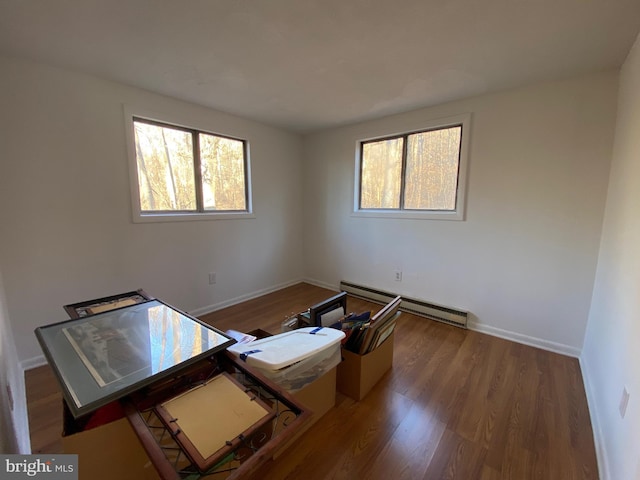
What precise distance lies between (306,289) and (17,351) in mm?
2878

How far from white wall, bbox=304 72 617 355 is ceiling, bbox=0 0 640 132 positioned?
0.87 ft

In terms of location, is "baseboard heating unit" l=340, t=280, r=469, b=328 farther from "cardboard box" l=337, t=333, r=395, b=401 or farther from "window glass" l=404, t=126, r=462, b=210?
"cardboard box" l=337, t=333, r=395, b=401

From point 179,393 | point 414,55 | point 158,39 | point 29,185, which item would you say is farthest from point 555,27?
point 29,185

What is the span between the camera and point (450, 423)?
157cm

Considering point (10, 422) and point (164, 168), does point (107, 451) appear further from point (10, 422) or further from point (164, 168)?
point (164, 168)

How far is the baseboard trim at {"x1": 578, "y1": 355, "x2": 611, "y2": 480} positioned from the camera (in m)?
1.28

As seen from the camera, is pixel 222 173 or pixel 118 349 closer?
pixel 118 349

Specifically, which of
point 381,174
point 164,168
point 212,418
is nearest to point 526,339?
point 381,174

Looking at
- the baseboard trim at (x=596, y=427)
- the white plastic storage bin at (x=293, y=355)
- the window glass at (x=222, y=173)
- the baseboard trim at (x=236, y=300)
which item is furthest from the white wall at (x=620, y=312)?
the window glass at (x=222, y=173)

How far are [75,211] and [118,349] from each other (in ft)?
6.32

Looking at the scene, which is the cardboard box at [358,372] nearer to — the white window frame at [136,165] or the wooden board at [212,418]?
the wooden board at [212,418]

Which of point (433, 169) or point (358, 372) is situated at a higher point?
point (433, 169)

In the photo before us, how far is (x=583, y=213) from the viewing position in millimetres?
2127

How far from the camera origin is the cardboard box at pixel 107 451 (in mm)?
758
